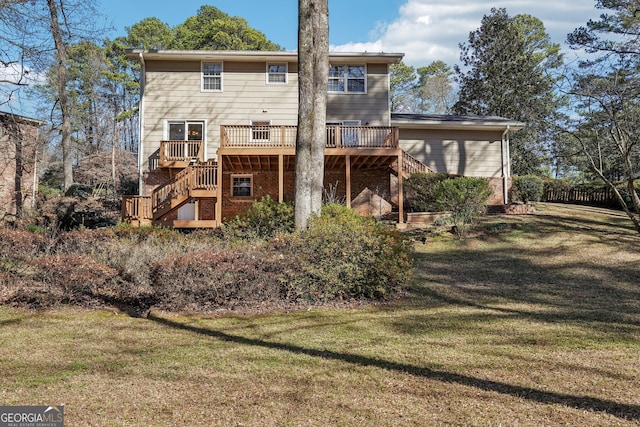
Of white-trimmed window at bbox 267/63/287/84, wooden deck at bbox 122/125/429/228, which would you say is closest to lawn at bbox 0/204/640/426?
wooden deck at bbox 122/125/429/228

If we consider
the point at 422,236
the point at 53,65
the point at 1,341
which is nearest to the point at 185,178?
the point at 53,65

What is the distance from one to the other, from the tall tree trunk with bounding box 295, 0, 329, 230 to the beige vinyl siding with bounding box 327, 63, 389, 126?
9900mm

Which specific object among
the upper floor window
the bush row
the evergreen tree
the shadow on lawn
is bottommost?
the shadow on lawn

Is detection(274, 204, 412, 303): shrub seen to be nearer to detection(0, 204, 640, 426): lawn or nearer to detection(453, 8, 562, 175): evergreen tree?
detection(0, 204, 640, 426): lawn

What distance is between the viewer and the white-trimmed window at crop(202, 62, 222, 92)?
748 inches

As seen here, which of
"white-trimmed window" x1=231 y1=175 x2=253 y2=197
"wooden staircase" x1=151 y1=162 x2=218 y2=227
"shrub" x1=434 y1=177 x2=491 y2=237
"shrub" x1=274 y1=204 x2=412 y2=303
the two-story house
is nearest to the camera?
"shrub" x1=274 y1=204 x2=412 y2=303

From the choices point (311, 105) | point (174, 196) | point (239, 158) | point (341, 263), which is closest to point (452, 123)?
point (239, 158)

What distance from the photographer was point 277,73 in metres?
19.2

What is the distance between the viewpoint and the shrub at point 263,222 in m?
9.85

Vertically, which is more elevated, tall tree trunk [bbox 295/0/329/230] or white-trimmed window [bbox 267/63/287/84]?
white-trimmed window [bbox 267/63/287/84]

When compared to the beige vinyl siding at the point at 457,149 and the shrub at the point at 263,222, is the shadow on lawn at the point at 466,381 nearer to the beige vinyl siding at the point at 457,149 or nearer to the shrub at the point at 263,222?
the shrub at the point at 263,222

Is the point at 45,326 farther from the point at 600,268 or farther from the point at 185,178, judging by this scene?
the point at 600,268

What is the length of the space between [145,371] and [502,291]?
6742mm

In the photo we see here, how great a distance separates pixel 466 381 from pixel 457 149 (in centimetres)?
1812
